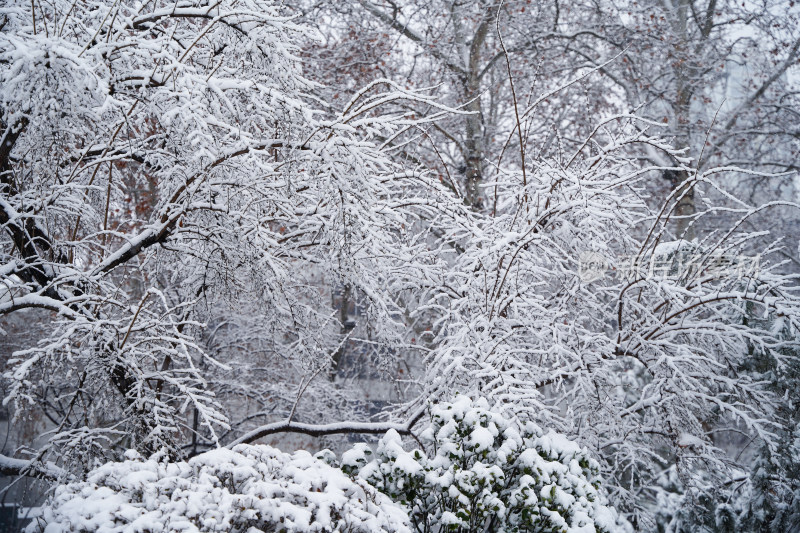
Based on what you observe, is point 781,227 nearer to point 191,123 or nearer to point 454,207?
point 454,207

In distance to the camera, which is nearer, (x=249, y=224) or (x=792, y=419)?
(x=249, y=224)

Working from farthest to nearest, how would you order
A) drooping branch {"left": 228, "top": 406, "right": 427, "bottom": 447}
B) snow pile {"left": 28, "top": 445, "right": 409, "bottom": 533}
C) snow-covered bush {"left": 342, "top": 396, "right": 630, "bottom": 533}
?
drooping branch {"left": 228, "top": 406, "right": 427, "bottom": 447} → snow-covered bush {"left": 342, "top": 396, "right": 630, "bottom": 533} → snow pile {"left": 28, "top": 445, "right": 409, "bottom": 533}

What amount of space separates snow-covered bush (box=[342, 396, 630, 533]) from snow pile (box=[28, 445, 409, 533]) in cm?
39

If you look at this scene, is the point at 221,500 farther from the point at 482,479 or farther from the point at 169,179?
the point at 169,179

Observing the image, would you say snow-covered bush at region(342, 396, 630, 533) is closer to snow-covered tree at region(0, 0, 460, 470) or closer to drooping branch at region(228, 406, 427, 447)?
drooping branch at region(228, 406, 427, 447)

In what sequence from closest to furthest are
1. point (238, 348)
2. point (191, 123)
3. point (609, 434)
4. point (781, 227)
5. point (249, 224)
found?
point (191, 123) → point (249, 224) → point (609, 434) → point (238, 348) → point (781, 227)

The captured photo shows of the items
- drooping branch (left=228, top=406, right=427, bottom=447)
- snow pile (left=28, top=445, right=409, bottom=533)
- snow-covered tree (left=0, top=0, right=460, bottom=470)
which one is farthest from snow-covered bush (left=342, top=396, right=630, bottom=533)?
snow-covered tree (left=0, top=0, right=460, bottom=470)

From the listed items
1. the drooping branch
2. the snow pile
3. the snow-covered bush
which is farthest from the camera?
the drooping branch

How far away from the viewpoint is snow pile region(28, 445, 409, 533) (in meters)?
2.38

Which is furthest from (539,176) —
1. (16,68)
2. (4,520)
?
(4,520)

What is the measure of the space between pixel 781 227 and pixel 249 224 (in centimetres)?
1228

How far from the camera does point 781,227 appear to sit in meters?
12.7

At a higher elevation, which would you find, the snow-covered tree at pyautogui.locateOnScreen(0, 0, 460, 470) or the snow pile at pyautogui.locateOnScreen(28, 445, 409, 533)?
the snow-covered tree at pyautogui.locateOnScreen(0, 0, 460, 470)

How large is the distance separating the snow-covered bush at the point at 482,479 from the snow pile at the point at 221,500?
394 millimetres
